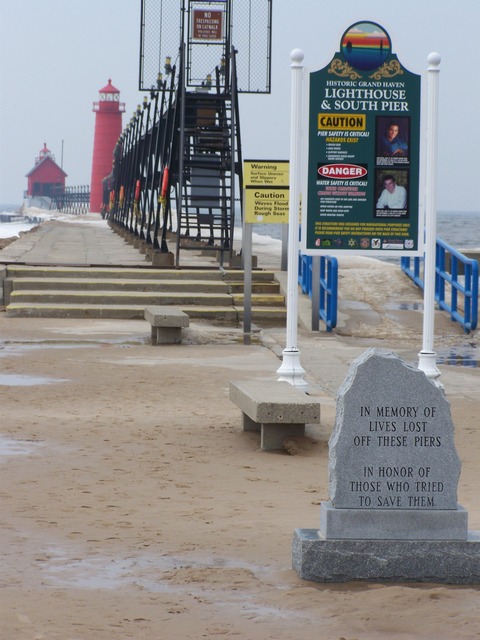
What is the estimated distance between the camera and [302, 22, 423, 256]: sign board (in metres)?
11.2

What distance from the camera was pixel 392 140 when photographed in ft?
37.7

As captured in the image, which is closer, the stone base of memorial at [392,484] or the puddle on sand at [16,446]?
the stone base of memorial at [392,484]

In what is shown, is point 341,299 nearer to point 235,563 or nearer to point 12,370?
point 12,370

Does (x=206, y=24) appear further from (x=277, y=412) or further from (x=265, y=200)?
(x=277, y=412)

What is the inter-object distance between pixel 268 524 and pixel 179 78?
1683 centimetres

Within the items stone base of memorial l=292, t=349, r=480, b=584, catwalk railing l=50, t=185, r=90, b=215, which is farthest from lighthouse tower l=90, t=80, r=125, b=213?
stone base of memorial l=292, t=349, r=480, b=584

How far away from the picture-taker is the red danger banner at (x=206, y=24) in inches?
909

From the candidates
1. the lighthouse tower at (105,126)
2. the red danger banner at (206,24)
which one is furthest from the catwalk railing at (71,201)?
the red danger banner at (206,24)

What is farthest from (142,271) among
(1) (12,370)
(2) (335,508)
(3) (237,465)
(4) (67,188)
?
(4) (67,188)

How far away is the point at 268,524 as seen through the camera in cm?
651

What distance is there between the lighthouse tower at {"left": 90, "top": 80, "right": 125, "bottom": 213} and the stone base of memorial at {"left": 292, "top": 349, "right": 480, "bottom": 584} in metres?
81.0

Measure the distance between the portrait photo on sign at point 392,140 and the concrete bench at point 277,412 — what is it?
3.19 m

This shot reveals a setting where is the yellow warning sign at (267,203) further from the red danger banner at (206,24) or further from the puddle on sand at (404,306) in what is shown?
the red danger banner at (206,24)

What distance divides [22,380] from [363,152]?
3.97 metres
